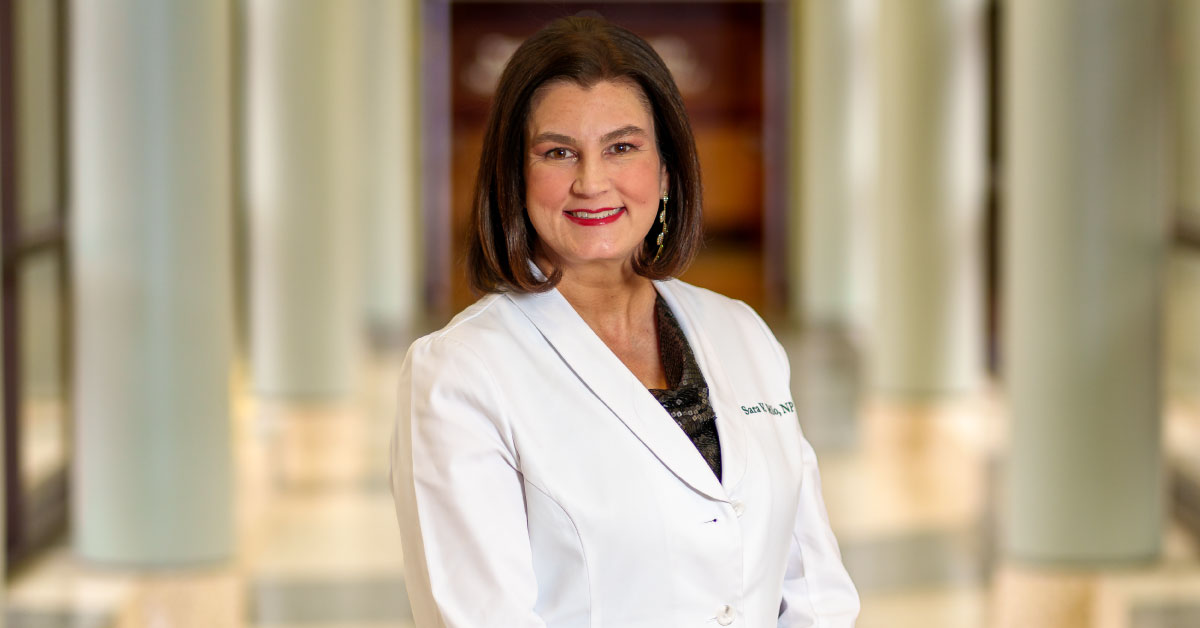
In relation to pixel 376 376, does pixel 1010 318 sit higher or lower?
higher

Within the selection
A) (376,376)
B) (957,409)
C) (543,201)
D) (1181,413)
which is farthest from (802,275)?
(543,201)

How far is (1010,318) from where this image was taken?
22.5 ft

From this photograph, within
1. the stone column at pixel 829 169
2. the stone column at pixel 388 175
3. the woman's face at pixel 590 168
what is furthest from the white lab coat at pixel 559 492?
the stone column at pixel 388 175

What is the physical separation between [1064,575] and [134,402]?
12.1 ft

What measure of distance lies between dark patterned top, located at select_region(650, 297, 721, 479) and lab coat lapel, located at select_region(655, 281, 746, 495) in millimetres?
11

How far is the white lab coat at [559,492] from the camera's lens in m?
2.31

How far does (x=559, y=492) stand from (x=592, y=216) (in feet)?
1.38

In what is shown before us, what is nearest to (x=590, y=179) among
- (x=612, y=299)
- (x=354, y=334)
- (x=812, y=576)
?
(x=612, y=299)

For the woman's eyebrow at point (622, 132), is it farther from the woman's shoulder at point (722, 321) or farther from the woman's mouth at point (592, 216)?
the woman's shoulder at point (722, 321)

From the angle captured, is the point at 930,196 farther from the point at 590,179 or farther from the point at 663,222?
the point at 590,179

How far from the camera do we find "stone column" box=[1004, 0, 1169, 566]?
21.2 feet

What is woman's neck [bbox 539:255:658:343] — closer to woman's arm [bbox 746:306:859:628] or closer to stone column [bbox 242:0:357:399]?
woman's arm [bbox 746:306:859:628]

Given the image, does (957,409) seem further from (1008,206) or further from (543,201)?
(543,201)

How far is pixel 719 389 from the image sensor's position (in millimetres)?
2594
